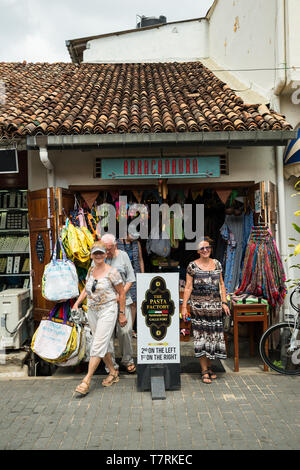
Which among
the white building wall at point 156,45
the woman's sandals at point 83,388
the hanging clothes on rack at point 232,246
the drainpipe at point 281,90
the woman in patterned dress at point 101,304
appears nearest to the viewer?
the woman's sandals at point 83,388

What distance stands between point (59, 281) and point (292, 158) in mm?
4357

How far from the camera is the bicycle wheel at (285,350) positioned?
6.02m

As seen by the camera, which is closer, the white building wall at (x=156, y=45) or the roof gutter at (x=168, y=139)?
the roof gutter at (x=168, y=139)

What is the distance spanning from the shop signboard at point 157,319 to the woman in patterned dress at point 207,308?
0.24 metres

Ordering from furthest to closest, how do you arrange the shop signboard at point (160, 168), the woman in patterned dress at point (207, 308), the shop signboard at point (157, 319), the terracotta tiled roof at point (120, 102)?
the shop signboard at point (160, 168) → the terracotta tiled roof at point (120, 102) → the woman in patterned dress at point (207, 308) → the shop signboard at point (157, 319)

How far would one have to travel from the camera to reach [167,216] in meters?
7.57

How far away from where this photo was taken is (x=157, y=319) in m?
5.65

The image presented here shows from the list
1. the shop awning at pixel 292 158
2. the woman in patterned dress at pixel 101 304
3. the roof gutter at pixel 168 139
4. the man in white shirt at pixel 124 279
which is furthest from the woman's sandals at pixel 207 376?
the shop awning at pixel 292 158

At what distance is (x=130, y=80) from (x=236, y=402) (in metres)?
8.11

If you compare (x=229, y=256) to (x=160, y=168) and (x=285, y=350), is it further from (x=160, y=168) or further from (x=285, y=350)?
(x=160, y=168)

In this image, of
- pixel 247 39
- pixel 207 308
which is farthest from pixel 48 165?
pixel 247 39

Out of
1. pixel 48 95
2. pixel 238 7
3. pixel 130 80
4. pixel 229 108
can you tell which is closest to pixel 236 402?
pixel 229 108

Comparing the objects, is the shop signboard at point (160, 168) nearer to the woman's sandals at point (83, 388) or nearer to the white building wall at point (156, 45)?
the woman's sandals at point (83, 388)

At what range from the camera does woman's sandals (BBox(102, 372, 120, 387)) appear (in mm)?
5650
